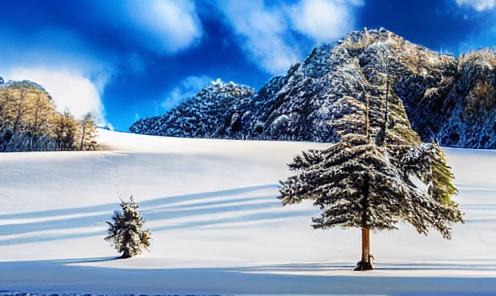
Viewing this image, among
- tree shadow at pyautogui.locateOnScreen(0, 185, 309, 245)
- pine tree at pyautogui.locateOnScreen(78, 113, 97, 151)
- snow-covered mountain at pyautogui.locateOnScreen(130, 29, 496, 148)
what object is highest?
snow-covered mountain at pyautogui.locateOnScreen(130, 29, 496, 148)

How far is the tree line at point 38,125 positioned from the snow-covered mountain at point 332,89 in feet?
39.7

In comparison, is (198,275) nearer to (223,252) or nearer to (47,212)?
(223,252)

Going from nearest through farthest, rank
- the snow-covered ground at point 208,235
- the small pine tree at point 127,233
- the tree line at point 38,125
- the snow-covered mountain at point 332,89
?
the snow-covered ground at point 208,235 < the small pine tree at point 127,233 < the tree line at point 38,125 < the snow-covered mountain at point 332,89

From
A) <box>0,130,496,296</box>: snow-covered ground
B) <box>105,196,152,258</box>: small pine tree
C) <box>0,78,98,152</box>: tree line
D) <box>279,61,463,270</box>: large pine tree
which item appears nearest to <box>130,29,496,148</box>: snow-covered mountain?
<box>0,130,496,296</box>: snow-covered ground

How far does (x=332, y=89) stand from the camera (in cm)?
2686

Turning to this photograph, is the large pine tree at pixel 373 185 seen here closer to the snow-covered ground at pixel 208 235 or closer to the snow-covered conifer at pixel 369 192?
the snow-covered conifer at pixel 369 192

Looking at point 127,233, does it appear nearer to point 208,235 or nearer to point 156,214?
point 208,235

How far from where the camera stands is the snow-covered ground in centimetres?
496

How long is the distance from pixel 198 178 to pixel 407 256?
6.90 m

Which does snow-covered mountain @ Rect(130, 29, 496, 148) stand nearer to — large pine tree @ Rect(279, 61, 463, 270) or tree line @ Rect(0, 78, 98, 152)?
tree line @ Rect(0, 78, 98, 152)

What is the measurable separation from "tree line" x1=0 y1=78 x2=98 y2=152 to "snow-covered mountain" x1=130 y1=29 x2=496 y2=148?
12105 mm

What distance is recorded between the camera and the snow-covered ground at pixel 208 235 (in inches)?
195

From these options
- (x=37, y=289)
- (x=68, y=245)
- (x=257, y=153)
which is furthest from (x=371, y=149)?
(x=257, y=153)

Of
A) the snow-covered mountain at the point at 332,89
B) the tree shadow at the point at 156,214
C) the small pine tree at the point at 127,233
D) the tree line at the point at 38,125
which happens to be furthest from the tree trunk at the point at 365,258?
the snow-covered mountain at the point at 332,89
